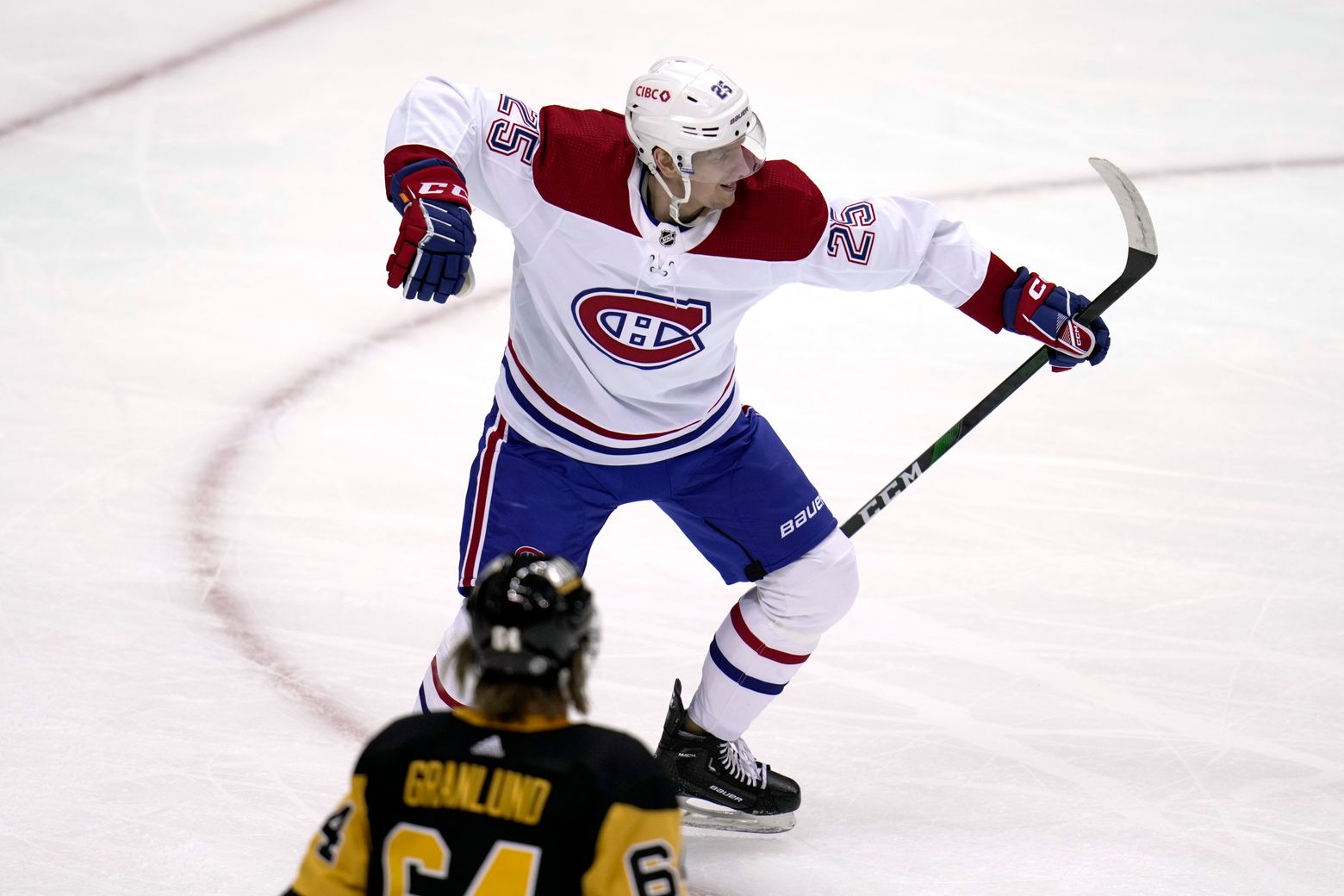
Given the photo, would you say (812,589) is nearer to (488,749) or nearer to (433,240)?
(433,240)

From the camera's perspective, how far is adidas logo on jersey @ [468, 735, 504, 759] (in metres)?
1.47

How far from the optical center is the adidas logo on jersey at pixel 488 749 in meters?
1.47

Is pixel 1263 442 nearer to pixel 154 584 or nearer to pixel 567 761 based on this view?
pixel 154 584

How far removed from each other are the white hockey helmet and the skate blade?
1.12 m

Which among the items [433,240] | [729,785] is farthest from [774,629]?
[433,240]

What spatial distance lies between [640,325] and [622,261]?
11 centimetres

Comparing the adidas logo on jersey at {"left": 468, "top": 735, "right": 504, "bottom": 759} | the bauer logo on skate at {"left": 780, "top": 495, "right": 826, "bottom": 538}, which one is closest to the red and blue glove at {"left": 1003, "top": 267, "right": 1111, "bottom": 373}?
the bauer logo on skate at {"left": 780, "top": 495, "right": 826, "bottom": 538}

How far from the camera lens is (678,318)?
8.56 feet

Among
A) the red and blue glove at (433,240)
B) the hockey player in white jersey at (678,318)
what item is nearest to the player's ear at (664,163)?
the hockey player in white jersey at (678,318)

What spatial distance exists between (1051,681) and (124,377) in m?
2.61

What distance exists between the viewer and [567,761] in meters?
1.48

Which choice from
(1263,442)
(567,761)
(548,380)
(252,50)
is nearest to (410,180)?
(548,380)

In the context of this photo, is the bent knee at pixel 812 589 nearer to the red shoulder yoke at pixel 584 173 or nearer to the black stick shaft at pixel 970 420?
the black stick shaft at pixel 970 420

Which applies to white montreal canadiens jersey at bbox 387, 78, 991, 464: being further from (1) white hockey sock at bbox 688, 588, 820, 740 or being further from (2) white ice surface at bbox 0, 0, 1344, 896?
(2) white ice surface at bbox 0, 0, 1344, 896
